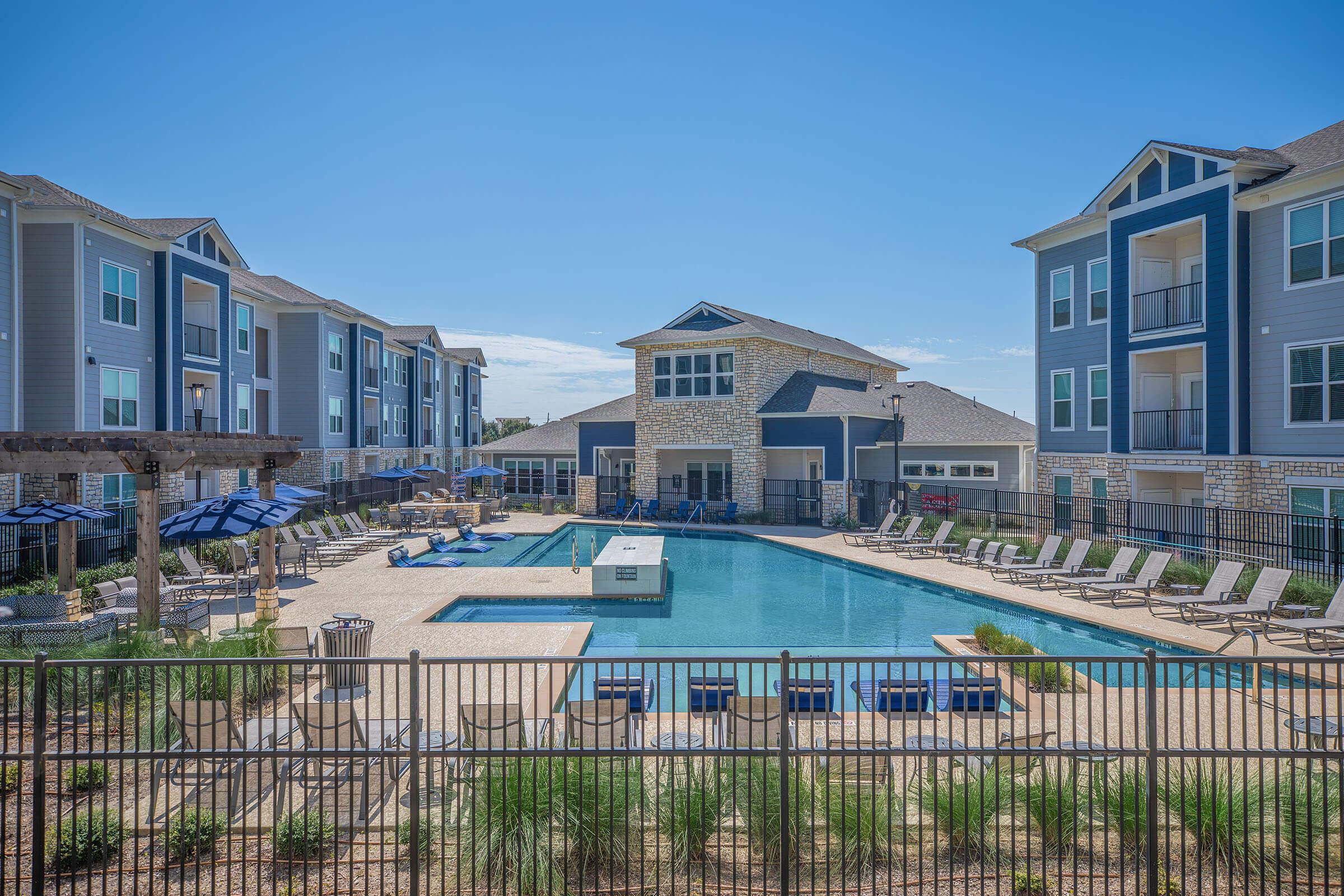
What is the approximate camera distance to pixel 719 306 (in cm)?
3297

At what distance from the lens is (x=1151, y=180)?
20.0m

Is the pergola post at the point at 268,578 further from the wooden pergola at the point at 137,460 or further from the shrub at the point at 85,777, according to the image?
the shrub at the point at 85,777

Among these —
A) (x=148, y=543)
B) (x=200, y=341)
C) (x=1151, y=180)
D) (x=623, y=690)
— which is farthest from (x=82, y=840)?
(x=200, y=341)

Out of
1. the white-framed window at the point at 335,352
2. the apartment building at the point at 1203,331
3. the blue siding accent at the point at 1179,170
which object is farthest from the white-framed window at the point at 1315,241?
the white-framed window at the point at 335,352

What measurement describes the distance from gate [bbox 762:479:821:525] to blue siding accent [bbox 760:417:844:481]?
1167 mm

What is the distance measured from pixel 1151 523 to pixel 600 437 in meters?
22.9

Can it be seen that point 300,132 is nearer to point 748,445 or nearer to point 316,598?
point 316,598

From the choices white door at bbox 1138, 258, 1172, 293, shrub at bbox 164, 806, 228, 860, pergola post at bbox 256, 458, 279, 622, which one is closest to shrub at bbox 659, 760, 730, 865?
shrub at bbox 164, 806, 228, 860

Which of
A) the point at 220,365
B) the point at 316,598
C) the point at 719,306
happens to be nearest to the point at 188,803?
the point at 316,598

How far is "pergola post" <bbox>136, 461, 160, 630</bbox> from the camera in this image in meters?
11.5

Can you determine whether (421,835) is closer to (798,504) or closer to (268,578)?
(268,578)

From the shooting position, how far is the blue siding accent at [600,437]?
117 feet

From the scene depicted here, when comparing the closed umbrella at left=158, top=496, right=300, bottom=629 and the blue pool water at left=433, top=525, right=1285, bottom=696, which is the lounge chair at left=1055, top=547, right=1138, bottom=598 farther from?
the closed umbrella at left=158, top=496, right=300, bottom=629

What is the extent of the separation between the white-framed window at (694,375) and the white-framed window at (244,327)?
16743 mm
